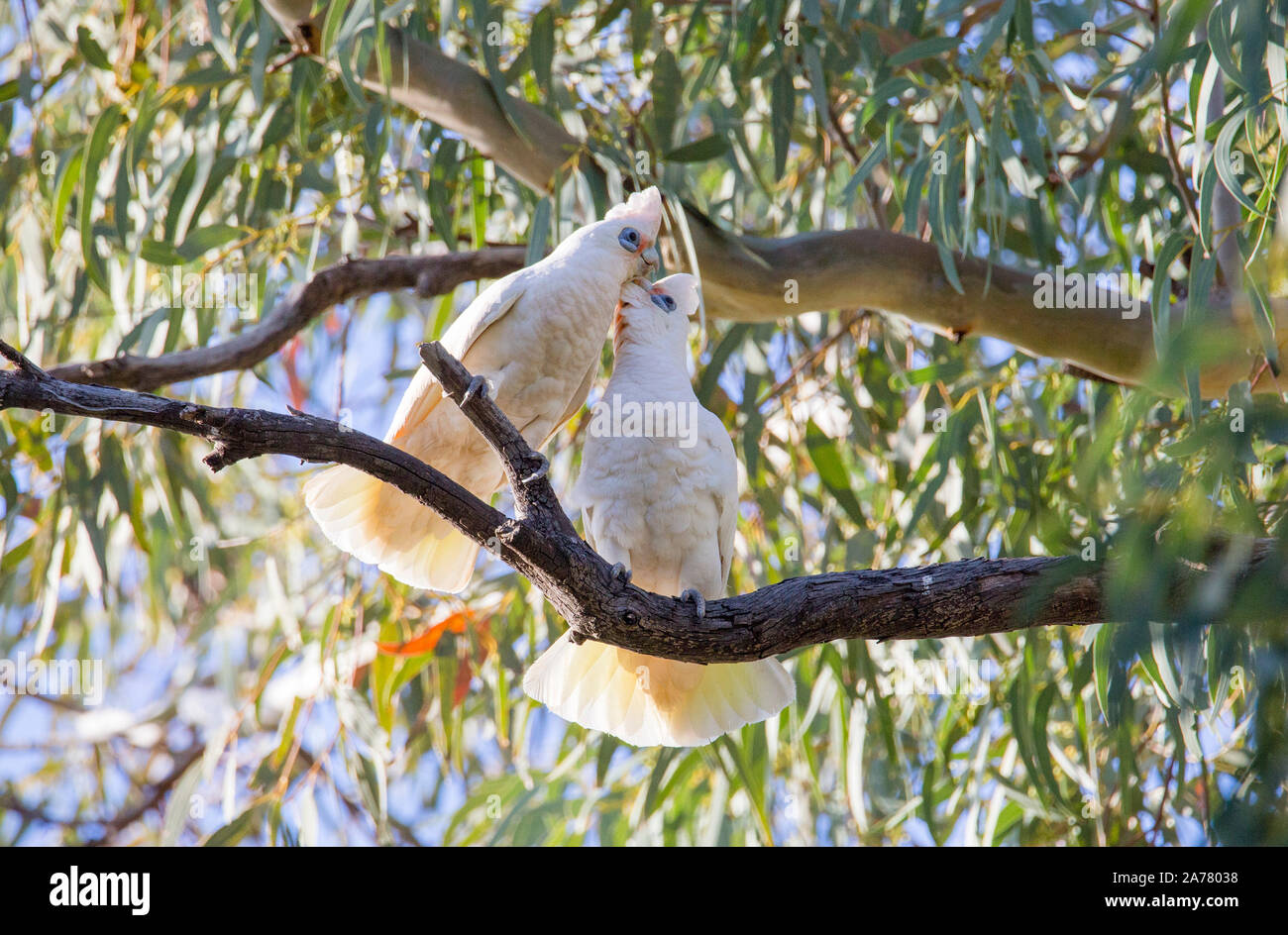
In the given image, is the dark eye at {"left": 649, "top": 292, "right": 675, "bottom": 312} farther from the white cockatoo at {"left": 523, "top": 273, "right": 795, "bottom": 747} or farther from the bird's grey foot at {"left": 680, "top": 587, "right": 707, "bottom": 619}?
the bird's grey foot at {"left": 680, "top": 587, "right": 707, "bottom": 619}

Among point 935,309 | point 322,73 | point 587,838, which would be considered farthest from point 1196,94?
point 587,838

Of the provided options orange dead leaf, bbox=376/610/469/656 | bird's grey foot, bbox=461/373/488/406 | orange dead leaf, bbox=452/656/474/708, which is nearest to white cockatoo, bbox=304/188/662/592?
bird's grey foot, bbox=461/373/488/406

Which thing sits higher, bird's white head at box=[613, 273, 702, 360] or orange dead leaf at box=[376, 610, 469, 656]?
bird's white head at box=[613, 273, 702, 360]

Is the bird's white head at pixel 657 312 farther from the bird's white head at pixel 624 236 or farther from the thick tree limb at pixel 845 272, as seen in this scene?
the thick tree limb at pixel 845 272

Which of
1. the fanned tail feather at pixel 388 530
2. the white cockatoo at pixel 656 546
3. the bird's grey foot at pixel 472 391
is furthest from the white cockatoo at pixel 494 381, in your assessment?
the bird's grey foot at pixel 472 391

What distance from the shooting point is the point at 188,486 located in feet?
9.84

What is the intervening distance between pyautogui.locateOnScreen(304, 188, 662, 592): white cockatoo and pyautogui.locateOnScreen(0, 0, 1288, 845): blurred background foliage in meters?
0.27

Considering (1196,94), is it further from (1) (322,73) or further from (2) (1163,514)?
(1) (322,73)

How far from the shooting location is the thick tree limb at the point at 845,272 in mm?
2277

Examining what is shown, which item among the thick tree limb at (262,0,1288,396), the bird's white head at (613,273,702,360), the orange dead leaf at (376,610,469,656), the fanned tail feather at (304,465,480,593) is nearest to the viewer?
the fanned tail feather at (304,465,480,593)

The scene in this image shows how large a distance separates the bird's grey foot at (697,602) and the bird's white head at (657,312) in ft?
1.55

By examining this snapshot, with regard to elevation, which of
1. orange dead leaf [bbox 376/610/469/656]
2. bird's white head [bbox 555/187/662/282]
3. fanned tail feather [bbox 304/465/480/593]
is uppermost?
bird's white head [bbox 555/187/662/282]

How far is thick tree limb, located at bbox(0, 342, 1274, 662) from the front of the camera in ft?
4.69
